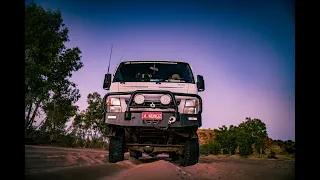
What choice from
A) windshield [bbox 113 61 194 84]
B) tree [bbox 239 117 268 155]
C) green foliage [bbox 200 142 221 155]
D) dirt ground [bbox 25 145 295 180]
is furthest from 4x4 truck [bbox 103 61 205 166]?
green foliage [bbox 200 142 221 155]

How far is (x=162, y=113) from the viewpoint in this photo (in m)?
4.66

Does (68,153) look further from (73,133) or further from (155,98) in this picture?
(155,98)

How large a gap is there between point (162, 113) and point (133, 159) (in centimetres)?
129

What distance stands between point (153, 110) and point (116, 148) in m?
0.86

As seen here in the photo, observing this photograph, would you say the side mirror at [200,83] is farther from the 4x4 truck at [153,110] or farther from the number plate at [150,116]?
the number plate at [150,116]

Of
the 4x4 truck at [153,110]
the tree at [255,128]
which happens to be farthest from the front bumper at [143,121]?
the tree at [255,128]

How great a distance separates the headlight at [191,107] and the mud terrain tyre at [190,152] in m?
0.49

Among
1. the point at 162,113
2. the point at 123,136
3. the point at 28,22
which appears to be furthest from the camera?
the point at 28,22

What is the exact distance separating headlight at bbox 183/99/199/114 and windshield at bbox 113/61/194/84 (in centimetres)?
50

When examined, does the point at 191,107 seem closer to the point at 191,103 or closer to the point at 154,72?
the point at 191,103

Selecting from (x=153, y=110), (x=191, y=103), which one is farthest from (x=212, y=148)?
(x=153, y=110)

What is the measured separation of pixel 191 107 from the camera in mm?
4820
